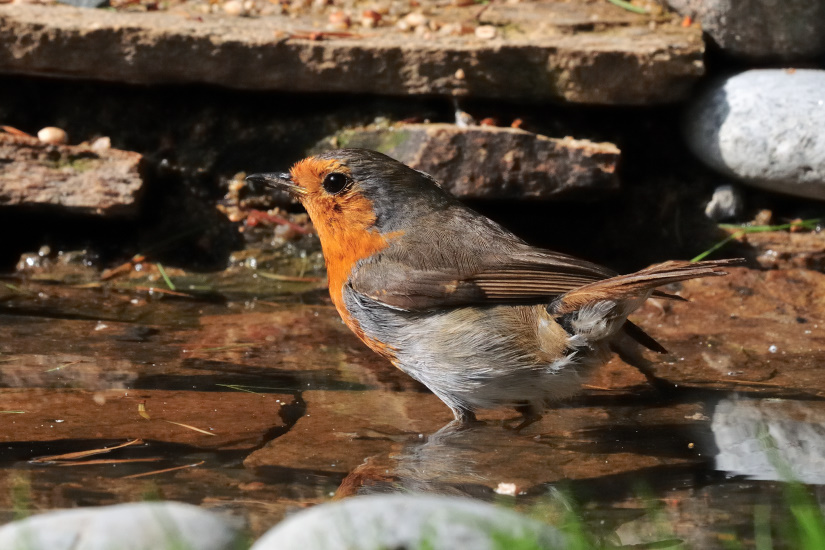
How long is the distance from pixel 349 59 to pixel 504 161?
104cm

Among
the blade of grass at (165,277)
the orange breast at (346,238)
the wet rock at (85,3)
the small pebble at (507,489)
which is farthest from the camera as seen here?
the wet rock at (85,3)

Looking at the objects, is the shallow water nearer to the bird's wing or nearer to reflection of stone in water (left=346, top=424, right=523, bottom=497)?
reflection of stone in water (left=346, top=424, right=523, bottom=497)

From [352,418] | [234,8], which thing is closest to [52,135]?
[234,8]

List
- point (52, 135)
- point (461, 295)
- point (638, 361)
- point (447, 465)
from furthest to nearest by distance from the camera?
1. point (52, 135)
2. point (638, 361)
3. point (461, 295)
4. point (447, 465)

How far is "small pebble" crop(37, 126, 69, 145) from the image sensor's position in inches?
236

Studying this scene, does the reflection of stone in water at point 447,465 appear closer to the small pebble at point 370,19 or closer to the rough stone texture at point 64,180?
the rough stone texture at point 64,180

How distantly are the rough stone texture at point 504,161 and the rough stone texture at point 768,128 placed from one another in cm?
65

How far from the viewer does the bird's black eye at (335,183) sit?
182 inches

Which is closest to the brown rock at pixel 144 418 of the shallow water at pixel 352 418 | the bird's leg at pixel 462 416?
the shallow water at pixel 352 418

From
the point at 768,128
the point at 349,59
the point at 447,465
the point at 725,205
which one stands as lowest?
the point at 447,465

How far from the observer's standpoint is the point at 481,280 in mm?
4242

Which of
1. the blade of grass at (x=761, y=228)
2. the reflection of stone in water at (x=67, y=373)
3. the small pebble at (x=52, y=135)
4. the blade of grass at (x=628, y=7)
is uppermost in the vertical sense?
the blade of grass at (x=628, y=7)

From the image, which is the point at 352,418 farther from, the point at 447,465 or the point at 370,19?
the point at 370,19

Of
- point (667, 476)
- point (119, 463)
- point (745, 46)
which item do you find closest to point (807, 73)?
point (745, 46)
